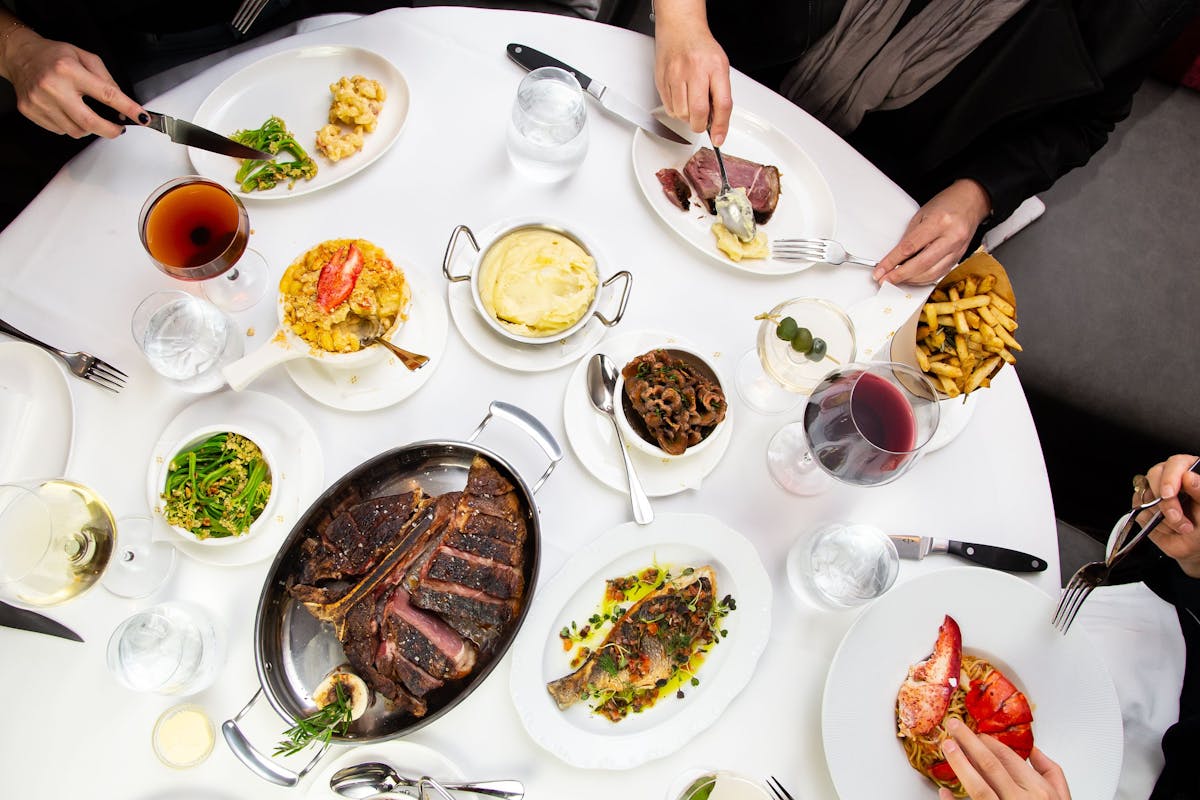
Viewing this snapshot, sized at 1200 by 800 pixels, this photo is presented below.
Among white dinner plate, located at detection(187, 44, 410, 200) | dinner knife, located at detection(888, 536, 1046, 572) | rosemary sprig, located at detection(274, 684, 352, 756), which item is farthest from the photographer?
white dinner plate, located at detection(187, 44, 410, 200)

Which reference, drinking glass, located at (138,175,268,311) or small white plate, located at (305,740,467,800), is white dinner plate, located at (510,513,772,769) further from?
drinking glass, located at (138,175,268,311)

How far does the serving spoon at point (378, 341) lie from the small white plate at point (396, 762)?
0.83 metres

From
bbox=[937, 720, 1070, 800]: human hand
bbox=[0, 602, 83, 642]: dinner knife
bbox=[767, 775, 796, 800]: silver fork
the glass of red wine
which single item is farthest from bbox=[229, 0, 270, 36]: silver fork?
bbox=[937, 720, 1070, 800]: human hand

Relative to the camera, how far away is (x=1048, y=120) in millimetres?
2158

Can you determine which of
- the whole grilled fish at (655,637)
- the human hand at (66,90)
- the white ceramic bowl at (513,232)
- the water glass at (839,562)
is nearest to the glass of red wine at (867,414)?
the water glass at (839,562)

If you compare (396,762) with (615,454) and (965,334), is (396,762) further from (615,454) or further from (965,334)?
(965,334)

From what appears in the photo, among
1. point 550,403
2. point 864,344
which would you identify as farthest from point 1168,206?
point 550,403

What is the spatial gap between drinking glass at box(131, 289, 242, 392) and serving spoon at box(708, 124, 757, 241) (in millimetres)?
1271

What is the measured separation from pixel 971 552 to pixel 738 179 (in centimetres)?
112

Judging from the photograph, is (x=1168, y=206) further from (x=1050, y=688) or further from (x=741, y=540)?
(x=741, y=540)

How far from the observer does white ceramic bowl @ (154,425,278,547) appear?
150 centimetres

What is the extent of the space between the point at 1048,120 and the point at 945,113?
0.37 metres

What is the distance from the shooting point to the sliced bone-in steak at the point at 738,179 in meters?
1.90

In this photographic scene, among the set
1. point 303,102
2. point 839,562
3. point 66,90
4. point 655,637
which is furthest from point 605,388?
point 66,90
